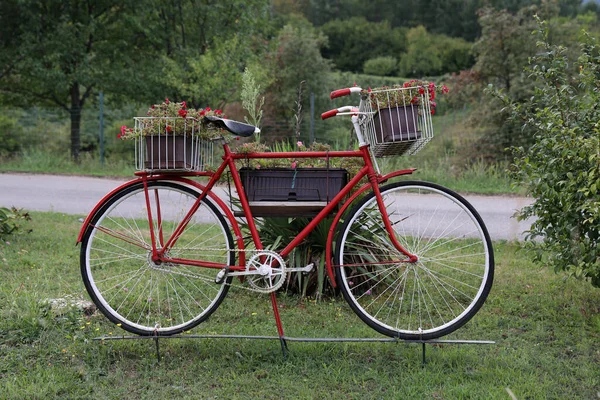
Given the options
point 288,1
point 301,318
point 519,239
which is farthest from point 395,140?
point 288,1

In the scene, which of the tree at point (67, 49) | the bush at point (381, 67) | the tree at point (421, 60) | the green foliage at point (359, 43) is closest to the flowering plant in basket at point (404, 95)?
the tree at point (67, 49)

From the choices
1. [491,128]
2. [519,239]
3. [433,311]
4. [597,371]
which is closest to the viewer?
[597,371]

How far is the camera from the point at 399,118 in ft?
10.5

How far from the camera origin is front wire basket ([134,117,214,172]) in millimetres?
3305

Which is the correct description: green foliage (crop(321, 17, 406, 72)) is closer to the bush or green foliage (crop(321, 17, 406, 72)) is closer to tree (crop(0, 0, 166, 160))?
the bush

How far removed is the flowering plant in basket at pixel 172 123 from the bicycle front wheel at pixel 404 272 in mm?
941

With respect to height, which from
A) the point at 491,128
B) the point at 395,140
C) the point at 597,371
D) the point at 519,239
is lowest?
the point at 597,371

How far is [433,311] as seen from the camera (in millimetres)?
4246

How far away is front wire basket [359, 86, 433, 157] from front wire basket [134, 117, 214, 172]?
943 millimetres

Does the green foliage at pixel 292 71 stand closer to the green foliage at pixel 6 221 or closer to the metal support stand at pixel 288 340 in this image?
the green foliage at pixel 6 221

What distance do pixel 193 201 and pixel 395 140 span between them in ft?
3.94

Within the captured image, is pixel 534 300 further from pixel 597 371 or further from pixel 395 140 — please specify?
pixel 395 140

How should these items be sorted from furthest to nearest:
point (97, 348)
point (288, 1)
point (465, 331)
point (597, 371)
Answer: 1. point (288, 1)
2. point (465, 331)
3. point (97, 348)
4. point (597, 371)

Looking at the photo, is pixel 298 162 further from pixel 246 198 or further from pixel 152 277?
pixel 152 277
